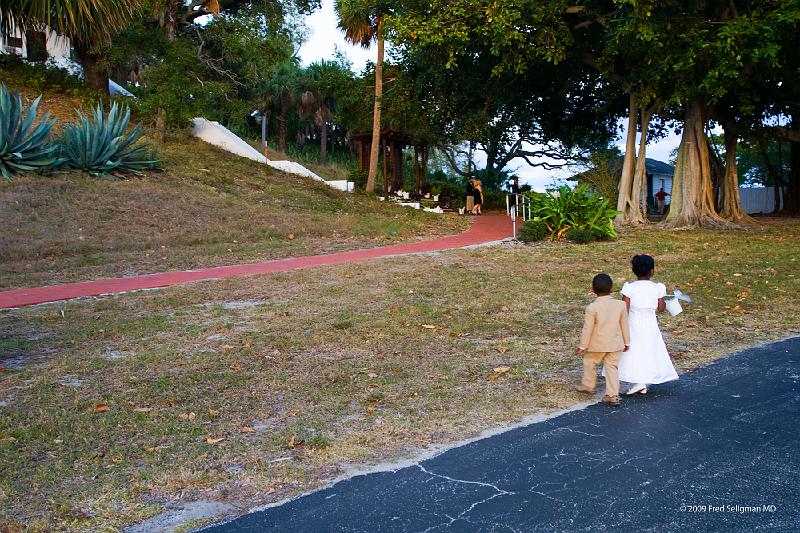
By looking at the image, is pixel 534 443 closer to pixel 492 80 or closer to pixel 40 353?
pixel 40 353

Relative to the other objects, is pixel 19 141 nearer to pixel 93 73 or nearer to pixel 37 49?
pixel 93 73

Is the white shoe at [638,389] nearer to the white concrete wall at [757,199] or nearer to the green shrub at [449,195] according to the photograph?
the green shrub at [449,195]

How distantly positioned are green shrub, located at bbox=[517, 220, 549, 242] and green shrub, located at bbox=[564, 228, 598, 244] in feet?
2.22

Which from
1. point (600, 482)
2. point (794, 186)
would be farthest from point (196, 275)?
point (794, 186)

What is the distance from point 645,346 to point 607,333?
1.20ft

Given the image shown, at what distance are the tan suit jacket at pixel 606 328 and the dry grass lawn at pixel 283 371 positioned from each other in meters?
0.55

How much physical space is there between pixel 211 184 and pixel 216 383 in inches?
630

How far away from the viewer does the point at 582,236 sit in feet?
58.0

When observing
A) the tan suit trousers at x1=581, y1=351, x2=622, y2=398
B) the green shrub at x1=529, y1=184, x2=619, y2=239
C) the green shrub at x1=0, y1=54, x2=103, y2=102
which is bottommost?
the tan suit trousers at x1=581, y1=351, x2=622, y2=398

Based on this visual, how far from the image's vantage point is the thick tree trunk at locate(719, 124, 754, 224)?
23.6 meters

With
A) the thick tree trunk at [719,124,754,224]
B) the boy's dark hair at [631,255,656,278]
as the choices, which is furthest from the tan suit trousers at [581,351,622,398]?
the thick tree trunk at [719,124,754,224]

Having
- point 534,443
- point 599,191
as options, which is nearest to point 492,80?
point 599,191

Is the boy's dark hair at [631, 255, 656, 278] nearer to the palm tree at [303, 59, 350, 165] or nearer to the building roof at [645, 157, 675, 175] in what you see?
the building roof at [645, 157, 675, 175]

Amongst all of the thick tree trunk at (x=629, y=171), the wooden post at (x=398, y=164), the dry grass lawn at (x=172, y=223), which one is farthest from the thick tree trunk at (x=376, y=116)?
the thick tree trunk at (x=629, y=171)
